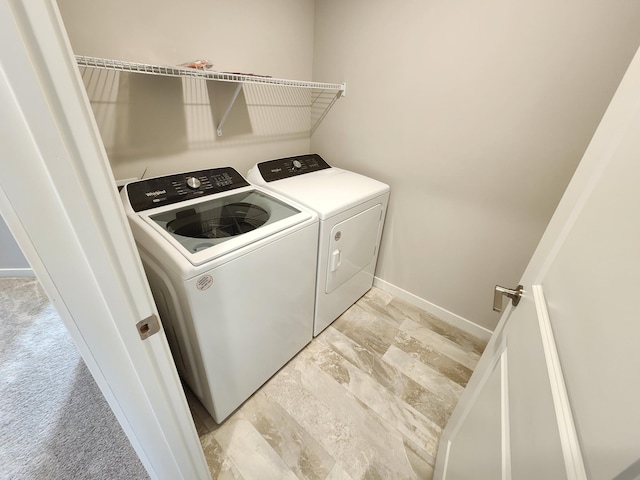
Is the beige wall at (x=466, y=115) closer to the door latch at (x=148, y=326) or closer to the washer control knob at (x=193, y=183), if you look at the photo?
the washer control knob at (x=193, y=183)

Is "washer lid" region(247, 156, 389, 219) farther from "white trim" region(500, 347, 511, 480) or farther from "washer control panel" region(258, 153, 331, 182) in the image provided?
"white trim" region(500, 347, 511, 480)

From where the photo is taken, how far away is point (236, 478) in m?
1.22

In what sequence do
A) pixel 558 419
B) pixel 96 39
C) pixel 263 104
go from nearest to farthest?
pixel 558 419
pixel 96 39
pixel 263 104

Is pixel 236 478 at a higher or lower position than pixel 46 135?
lower

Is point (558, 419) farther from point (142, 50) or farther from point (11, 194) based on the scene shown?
point (142, 50)

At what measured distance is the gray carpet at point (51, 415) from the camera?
122cm

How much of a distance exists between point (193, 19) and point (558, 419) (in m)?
2.07

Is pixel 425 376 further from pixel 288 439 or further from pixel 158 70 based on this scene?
pixel 158 70

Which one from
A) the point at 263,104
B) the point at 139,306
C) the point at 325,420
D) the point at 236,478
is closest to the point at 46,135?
the point at 139,306

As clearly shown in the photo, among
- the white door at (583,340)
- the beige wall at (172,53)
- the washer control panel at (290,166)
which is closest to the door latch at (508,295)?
the white door at (583,340)

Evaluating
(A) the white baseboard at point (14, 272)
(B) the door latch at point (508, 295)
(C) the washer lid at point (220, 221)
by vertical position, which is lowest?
(A) the white baseboard at point (14, 272)

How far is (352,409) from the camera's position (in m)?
1.51

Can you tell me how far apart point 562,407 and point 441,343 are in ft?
5.24

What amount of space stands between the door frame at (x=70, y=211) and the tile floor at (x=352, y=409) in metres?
0.83
